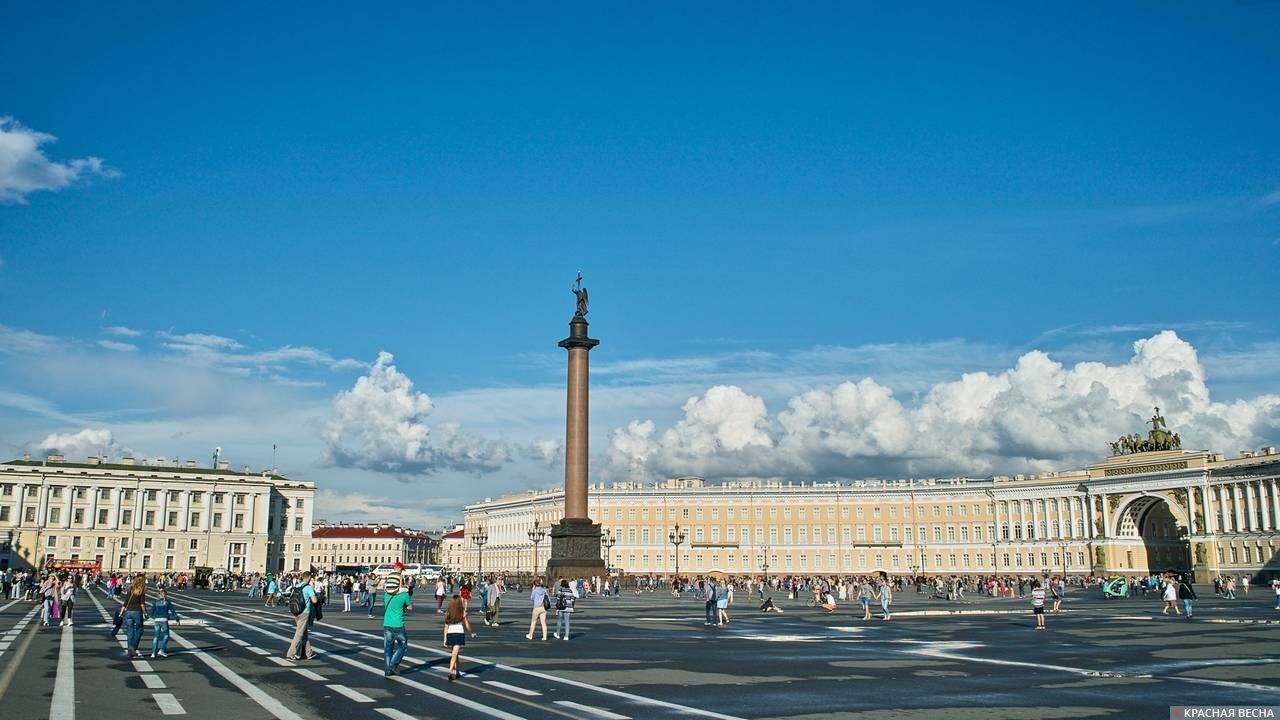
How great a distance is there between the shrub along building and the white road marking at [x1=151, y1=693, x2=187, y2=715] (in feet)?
379

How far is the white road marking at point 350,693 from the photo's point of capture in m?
16.2

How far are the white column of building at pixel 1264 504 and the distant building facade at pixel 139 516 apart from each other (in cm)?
10577

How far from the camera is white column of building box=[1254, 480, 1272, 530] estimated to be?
110562 mm

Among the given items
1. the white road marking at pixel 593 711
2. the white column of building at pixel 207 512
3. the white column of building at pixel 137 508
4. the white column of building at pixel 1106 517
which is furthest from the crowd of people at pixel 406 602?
the white column of building at pixel 1106 517

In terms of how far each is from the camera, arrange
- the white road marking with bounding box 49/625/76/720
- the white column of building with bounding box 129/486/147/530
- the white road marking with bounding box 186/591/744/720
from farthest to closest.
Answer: the white column of building with bounding box 129/486/147/530
the white road marking with bounding box 186/591/744/720
the white road marking with bounding box 49/625/76/720

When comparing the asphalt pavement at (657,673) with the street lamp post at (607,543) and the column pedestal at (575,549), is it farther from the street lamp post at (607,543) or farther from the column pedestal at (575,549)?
the street lamp post at (607,543)

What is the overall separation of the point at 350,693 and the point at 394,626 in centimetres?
193

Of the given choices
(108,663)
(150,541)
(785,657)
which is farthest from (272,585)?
(150,541)

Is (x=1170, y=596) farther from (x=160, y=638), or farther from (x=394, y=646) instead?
(x=160, y=638)

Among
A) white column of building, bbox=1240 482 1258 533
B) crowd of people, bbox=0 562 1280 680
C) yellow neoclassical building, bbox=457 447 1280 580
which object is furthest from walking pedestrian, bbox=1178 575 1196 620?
yellow neoclassical building, bbox=457 447 1280 580

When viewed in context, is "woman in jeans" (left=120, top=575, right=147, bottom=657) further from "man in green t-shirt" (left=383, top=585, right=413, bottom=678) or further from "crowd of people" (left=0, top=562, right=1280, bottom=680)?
"man in green t-shirt" (left=383, top=585, right=413, bottom=678)

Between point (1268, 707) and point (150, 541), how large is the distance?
130836mm

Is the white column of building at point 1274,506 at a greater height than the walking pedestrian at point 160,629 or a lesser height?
greater

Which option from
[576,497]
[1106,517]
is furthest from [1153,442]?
[576,497]
